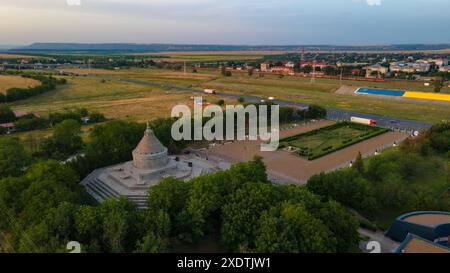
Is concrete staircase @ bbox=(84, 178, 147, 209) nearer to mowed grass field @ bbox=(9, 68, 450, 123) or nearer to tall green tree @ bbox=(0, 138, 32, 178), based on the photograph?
tall green tree @ bbox=(0, 138, 32, 178)

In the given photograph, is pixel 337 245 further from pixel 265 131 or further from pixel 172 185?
pixel 265 131

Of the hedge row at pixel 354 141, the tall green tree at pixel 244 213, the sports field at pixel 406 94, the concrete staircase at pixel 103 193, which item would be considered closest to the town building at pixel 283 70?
the sports field at pixel 406 94

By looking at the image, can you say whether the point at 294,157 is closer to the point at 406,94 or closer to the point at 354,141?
the point at 354,141

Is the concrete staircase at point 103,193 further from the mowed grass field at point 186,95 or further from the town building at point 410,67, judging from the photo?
the town building at point 410,67

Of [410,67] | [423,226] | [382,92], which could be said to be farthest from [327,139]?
[410,67]

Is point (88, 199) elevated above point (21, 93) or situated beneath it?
situated beneath
